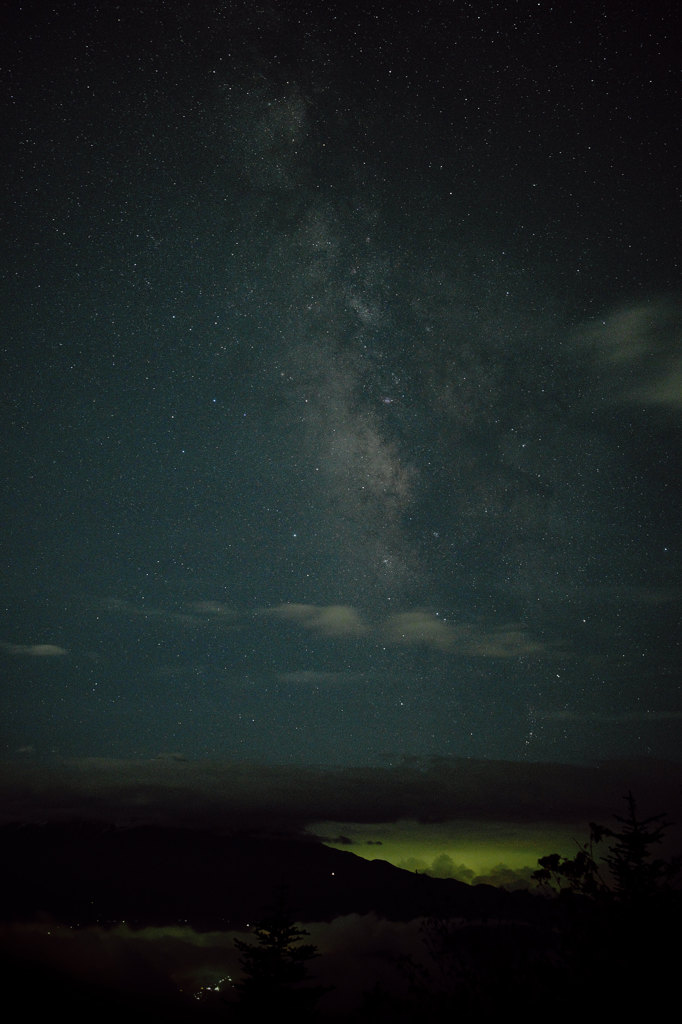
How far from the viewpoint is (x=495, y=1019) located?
38.5ft

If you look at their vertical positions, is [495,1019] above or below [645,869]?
below

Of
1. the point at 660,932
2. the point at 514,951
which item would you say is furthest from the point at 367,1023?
the point at 660,932

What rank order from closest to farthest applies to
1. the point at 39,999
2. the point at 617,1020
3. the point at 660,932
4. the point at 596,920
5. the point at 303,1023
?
the point at 617,1020
the point at 660,932
the point at 596,920
the point at 303,1023
the point at 39,999

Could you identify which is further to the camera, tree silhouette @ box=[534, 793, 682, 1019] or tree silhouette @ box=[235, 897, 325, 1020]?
tree silhouette @ box=[235, 897, 325, 1020]

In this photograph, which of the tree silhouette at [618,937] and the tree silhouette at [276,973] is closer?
the tree silhouette at [618,937]

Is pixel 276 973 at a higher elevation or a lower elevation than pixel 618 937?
lower

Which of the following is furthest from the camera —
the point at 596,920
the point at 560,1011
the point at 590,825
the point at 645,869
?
the point at 645,869

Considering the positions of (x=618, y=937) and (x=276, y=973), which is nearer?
(x=618, y=937)

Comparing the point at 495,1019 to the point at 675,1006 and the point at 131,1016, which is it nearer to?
the point at 675,1006

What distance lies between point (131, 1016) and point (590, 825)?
26033 centimetres

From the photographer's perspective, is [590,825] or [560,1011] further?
[590,825]

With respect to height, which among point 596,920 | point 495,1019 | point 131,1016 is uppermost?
point 596,920

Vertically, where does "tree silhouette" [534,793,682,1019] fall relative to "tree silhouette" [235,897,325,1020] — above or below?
above

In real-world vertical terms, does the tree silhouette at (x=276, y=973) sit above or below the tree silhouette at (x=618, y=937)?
below
